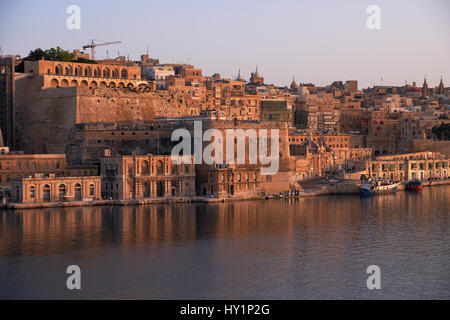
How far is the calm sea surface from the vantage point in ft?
68.6

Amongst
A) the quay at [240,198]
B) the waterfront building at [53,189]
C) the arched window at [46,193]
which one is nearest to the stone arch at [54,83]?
the waterfront building at [53,189]

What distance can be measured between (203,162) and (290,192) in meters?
5.21

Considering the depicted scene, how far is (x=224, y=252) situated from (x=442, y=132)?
41.7 meters

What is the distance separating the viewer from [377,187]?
45.6 m

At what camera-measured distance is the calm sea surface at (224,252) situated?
68.6 ft

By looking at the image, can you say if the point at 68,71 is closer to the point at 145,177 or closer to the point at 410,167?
the point at 145,177

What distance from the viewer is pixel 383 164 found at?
165 ft

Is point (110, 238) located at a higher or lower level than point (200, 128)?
lower

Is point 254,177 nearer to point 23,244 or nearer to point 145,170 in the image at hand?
point 145,170

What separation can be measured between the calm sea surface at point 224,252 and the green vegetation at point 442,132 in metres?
28.5

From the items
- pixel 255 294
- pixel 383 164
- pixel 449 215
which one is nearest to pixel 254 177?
pixel 449 215

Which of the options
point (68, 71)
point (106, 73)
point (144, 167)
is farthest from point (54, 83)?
point (144, 167)

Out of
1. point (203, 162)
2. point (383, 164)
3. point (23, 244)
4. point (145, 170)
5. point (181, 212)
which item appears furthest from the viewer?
point (383, 164)
